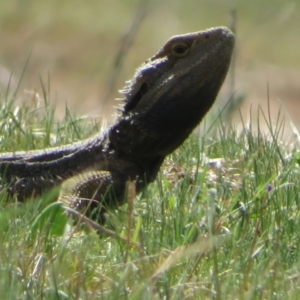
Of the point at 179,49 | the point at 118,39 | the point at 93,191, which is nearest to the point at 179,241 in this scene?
the point at 93,191

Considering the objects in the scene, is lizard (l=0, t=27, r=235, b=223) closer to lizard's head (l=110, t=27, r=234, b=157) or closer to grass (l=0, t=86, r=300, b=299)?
lizard's head (l=110, t=27, r=234, b=157)

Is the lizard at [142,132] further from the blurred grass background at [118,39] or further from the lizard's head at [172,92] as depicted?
the blurred grass background at [118,39]

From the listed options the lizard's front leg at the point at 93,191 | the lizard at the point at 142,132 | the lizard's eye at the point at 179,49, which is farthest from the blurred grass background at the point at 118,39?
the lizard's front leg at the point at 93,191

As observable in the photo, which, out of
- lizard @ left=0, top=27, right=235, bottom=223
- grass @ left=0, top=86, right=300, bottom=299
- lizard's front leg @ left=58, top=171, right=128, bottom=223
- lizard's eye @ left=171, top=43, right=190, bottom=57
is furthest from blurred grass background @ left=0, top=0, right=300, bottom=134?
grass @ left=0, top=86, right=300, bottom=299

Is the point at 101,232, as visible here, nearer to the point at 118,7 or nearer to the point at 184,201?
the point at 184,201

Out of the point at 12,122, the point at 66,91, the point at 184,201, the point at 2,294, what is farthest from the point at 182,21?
the point at 2,294

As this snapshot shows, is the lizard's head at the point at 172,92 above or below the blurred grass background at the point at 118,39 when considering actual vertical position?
below

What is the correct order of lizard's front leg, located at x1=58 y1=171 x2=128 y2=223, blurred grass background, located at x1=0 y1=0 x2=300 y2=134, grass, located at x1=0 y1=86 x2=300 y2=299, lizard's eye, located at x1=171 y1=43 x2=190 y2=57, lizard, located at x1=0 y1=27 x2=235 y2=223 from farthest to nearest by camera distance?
blurred grass background, located at x1=0 y1=0 x2=300 y2=134 < lizard's eye, located at x1=171 y1=43 x2=190 y2=57 < lizard, located at x1=0 y1=27 x2=235 y2=223 < lizard's front leg, located at x1=58 y1=171 x2=128 y2=223 < grass, located at x1=0 y1=86 x2=300 y2=299
